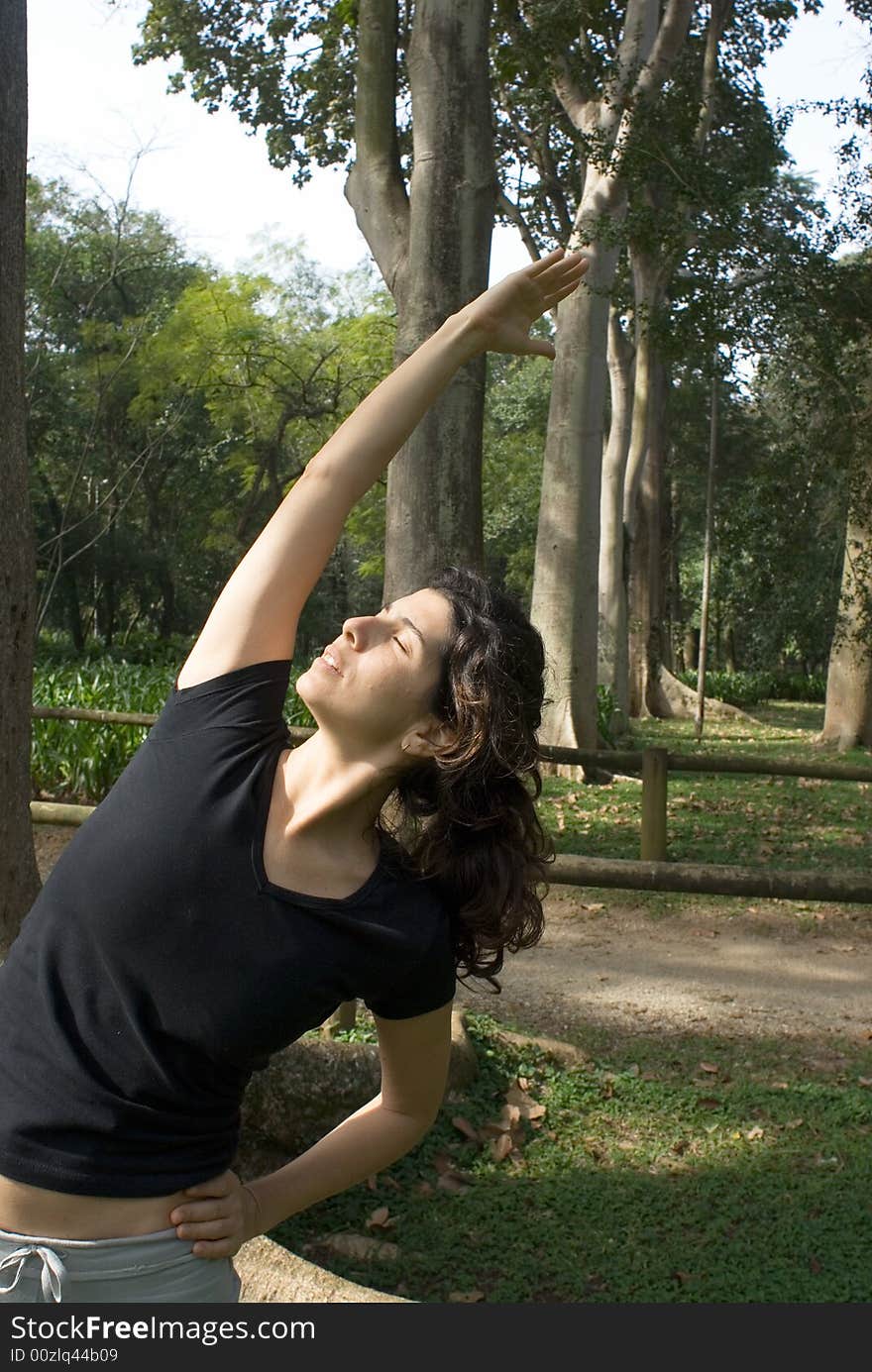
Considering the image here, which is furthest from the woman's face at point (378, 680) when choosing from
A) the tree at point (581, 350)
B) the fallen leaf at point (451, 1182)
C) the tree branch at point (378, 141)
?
the tree at point (581, 350)

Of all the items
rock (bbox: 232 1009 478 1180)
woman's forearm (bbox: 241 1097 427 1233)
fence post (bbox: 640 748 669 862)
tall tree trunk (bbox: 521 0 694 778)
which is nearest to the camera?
woman's forearm (bbox: 241 1097 427 1233)

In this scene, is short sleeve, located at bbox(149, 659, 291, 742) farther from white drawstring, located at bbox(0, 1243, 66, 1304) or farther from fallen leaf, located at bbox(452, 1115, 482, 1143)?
fallen leaf, located at bbox(452, 1115, 482, 1143)

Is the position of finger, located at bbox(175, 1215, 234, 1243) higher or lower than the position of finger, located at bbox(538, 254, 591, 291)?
lower

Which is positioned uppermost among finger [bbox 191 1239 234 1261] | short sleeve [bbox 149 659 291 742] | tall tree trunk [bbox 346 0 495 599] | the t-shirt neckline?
tall tree trunk [bbox 346 0 495 599]

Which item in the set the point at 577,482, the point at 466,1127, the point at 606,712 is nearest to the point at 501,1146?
the point at 466,1127

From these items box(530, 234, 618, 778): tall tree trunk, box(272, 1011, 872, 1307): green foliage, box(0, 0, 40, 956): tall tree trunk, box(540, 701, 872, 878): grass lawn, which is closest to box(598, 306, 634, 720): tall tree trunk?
box(540, 701, 872, 878): grass lawn

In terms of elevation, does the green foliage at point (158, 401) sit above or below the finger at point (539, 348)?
above

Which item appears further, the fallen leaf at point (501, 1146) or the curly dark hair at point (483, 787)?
the fallen leaf at point (501, 1146)

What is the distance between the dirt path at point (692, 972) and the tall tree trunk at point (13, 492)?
210cm

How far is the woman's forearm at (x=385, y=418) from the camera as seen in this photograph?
6.22 feet

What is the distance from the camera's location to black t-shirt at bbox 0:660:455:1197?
153 centimetres

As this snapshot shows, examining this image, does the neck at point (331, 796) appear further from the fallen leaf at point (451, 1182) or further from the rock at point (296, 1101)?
the fallen leaf at point (451, 1182)

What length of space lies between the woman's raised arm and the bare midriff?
0.68 metres

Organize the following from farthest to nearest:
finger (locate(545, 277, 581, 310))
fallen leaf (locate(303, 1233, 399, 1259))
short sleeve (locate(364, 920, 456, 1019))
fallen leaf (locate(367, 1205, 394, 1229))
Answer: fallen leaf (locate(367, 1205, 394, 1229)) < fallen leaf (locate(303, 1233, 399, 1259)) < finger (locate(545, 277, 581, 310)) < short sleeve (locate(364, 920, 456, 1019))
